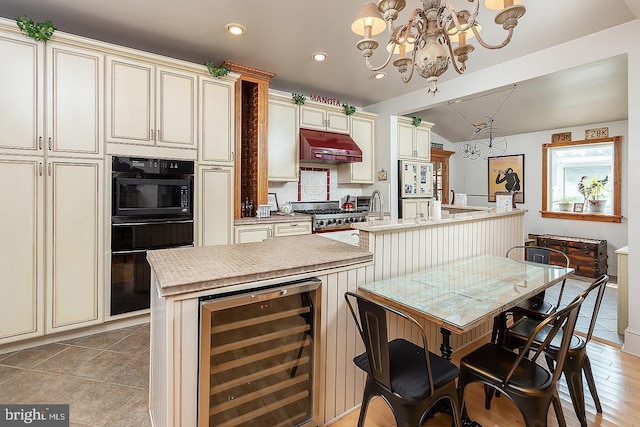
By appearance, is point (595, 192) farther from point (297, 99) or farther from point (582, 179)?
point (297, 99)

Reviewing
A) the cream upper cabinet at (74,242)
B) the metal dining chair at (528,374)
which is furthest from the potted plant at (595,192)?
the cream upper cabinet at (74,242)

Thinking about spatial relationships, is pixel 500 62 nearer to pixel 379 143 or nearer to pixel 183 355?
pixel 379 143

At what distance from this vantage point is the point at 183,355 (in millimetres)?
1273

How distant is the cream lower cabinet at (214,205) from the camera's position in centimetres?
319

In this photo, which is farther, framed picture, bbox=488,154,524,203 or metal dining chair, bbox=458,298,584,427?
framed picture, bbox=488,154,524,203

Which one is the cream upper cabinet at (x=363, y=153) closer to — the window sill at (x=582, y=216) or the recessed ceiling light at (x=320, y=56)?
the recessed ceiling light at (x=320, y=56)

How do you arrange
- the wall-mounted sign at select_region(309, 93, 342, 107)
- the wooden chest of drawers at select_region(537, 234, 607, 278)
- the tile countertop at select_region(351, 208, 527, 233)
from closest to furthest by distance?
the tile countertop at select_region(351, 208, 527, 233), the wall-mounted sign at select_region(309, 93, 342, 107), the wooden chest of drawers at select_region(537, 234, 607, 278)

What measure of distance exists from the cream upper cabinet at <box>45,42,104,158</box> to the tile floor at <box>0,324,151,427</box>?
63.5 inches

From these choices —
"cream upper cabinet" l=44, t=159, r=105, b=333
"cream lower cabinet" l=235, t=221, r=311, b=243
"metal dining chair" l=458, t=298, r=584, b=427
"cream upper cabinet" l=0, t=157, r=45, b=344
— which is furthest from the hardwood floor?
"cream upper cabinet" l=0, t=157, r=45, b=344

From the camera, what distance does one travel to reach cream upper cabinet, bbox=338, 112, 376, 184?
4.84 m

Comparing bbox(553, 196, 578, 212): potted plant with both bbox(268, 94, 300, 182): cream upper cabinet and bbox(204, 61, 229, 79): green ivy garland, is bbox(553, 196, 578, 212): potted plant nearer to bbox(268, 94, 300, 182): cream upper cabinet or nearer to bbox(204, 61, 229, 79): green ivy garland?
bbox(268, 94, 300, 182): cream upper cabinet

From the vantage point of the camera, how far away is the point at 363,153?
16.2 ft

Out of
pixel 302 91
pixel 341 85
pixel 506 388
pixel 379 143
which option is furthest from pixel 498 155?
pixel 506 388

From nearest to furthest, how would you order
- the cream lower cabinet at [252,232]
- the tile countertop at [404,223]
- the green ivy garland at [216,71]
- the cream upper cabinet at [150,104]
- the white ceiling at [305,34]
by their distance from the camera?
the tile countertop at [404,223] → the white ceiling at [305,34] → the cream upper cabinet at [150,104] → the green ivy garland at [216,71] → the cream lower cabinet at [252,232]
